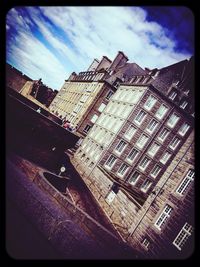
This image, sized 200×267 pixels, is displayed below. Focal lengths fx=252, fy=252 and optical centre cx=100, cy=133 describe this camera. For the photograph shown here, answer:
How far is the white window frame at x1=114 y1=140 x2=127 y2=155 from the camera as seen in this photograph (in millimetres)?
33888

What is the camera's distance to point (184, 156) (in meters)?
16.0

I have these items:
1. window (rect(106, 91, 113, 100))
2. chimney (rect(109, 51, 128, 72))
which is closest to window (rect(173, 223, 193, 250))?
window (rect(106, 91, 113, 100))

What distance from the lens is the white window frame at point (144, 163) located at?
114 feet

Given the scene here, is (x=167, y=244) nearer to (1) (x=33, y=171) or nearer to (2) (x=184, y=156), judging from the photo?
(2) (x=184, y=156)

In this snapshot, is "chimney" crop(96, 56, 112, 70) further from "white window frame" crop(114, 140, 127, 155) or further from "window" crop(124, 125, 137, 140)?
"white window frame" crop(114, 140, 127, 155)

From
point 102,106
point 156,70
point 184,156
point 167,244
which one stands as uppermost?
point 156,70

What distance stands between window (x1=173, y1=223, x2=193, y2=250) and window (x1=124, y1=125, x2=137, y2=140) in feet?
67.9

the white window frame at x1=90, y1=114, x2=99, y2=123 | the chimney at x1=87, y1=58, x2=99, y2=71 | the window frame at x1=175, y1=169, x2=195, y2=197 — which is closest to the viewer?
the window frame at x1=175, y1=169, x2=195, y2=197

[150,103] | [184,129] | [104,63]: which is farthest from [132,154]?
[104,63]


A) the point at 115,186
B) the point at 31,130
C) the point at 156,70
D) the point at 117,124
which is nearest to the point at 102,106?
the point at 117,124

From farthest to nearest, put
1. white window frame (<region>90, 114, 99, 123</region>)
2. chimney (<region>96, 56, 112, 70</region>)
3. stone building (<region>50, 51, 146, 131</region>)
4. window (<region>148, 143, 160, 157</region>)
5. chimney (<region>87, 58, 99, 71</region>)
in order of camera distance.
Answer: chimney (<region>87, 58, 99, 71</region>) < chimney (<region>96, 56, 112, 70</region>) < white window frame (<region>90, 114, 99, 123</region>) < stone building (<region>50, 51, 146, 131</region>) < window (<region>148, 143, 160, 157</region>)

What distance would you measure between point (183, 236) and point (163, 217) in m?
2.20

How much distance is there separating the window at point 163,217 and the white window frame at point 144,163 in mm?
19219

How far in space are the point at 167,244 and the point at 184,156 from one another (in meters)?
5.39
